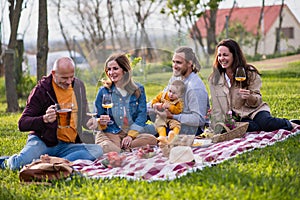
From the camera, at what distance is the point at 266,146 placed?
5.54 metres

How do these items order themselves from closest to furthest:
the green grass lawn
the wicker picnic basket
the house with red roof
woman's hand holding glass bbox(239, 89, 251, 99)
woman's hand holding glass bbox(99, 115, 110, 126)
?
1. the green grass lawn
2. woman's hand holding glass bbox(99, 115, 110, 126)
3. the wicker picnic basket
4. woman's hand holding glass bbox(239, 89, 251, 99)
5. the house with red roof

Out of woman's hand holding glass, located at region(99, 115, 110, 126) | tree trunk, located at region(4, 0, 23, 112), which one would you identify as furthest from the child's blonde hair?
tree trunk, located at region(4, 0, 23, 112)

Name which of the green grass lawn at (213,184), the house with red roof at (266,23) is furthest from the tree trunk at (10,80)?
the house with red roof at (266,23)

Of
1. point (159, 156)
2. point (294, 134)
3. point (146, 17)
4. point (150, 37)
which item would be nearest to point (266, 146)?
point (294, 134)

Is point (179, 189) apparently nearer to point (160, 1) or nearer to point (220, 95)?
point (220, 95)

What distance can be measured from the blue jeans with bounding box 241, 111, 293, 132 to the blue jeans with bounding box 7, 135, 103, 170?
1712mm

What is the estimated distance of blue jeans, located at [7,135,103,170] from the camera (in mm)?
5297

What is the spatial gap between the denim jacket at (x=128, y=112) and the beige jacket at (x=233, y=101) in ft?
2.65

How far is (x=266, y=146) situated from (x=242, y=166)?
3.12ft

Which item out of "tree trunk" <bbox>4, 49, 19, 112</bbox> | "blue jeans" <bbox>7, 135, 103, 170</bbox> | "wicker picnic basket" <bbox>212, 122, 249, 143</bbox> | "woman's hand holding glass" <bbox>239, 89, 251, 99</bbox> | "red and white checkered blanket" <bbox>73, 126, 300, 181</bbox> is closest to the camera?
"red and white checkered blanket" <bbox>73, 126, 300, 181</bbox>

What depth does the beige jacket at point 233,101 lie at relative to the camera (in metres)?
6.15

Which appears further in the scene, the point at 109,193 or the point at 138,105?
the point at 138,105

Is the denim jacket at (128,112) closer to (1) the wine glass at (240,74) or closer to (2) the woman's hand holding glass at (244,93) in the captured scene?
(1) the wine glass at (240,74)

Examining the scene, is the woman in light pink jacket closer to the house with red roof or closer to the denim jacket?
the denim jacket
